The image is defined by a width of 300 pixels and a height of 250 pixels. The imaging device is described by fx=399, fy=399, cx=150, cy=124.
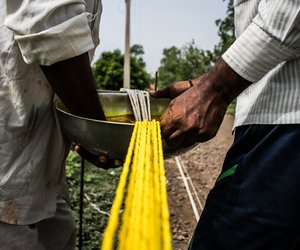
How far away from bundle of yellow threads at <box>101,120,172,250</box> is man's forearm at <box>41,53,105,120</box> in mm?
347

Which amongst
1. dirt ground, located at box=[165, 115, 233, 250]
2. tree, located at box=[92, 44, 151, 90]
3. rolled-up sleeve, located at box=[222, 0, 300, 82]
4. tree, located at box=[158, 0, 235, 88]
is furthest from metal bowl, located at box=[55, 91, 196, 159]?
tree, located at box=[158, 0, 235, 88]

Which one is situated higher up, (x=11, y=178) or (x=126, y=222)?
(x=126, y=222)

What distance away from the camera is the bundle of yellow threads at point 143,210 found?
0.51 meters

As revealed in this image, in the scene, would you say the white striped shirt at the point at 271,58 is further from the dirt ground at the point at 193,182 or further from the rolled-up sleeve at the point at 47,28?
the dirt ground at the point at 193,182

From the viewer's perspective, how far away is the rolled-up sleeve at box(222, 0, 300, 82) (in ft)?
3.04

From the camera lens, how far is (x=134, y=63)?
1436 centimetres

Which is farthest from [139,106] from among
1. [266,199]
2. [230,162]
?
[266,199]

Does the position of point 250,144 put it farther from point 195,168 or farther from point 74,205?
point 195,168

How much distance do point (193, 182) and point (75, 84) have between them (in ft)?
11.3

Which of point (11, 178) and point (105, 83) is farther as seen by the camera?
point (105, 83)

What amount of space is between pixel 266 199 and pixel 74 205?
2.45m

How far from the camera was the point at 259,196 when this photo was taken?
105cm

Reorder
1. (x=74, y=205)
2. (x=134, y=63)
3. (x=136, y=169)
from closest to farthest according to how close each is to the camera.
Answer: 1. (x=136, y=169)
2. (x=74, y=205)
3. (x=134, y=63)

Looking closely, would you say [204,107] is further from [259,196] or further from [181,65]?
[181,65]
